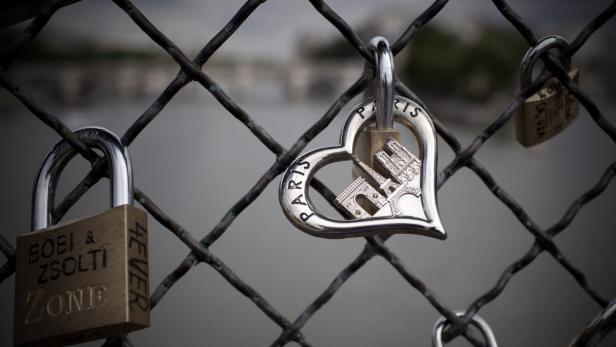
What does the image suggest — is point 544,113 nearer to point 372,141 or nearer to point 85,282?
point 372,141

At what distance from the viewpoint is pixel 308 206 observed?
38 cm

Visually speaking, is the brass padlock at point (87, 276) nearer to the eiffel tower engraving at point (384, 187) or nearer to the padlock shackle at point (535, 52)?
the eiffel tower engraving at point (384, 187)

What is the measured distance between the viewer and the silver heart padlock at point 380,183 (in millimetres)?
376

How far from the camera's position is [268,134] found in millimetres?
434

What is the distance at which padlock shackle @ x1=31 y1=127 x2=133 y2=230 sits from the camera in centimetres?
38

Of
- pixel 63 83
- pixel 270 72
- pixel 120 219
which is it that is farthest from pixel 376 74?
pixel 270 72

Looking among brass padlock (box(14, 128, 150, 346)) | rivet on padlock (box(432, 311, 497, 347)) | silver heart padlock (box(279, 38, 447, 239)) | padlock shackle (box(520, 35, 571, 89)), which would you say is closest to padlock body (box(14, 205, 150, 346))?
brass padlock (box(14, 128, 150, 346))

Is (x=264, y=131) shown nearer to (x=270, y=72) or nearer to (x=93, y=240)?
(x=93, y=240)

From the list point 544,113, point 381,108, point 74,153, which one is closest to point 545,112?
point 544,113

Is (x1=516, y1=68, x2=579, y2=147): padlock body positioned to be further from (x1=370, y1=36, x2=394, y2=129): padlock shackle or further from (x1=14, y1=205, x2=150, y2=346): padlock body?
(x1=14, y1=205, x2=150, y2=346): padlock body

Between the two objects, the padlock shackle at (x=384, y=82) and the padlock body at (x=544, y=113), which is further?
the padlock body at (x=544, y=113)

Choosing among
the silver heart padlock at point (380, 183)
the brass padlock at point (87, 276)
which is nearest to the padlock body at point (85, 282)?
the brass padlock at point (87, 276)

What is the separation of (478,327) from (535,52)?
0.84ft

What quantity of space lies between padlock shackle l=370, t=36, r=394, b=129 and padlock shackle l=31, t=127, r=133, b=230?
199 millimetres
